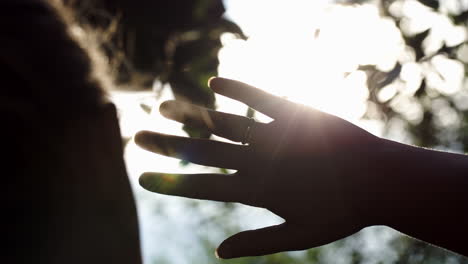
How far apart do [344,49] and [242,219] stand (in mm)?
8874

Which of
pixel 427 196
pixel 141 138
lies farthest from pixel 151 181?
pixel 427 196

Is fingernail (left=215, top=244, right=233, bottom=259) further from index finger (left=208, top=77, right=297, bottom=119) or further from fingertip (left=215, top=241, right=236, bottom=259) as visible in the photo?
index finger (left=208, top=77, right=297, bottom=119)

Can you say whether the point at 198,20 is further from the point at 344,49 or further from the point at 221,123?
the point at 221,123

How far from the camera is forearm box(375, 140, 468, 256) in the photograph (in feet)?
4.12

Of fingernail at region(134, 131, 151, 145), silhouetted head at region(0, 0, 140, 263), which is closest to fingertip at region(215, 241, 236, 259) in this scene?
silhouetted head at region(0, 0, 140, 263)

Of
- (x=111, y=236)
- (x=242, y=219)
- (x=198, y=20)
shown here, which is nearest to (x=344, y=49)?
(x=198, y=20)

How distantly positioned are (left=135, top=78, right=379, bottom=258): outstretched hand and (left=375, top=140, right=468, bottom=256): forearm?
0.06 m

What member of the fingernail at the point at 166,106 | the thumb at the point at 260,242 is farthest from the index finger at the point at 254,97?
the thumb at the point at 260,242

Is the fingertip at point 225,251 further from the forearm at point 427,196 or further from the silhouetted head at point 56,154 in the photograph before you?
the forearm at point 427,196

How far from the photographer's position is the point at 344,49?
2.20 m

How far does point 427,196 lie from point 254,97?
601 millimetres

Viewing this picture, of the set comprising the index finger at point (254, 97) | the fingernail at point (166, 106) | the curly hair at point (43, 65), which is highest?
the curly hair at point (43, 65)

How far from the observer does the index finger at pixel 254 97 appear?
1289 mm

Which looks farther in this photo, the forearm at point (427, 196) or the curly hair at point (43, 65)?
the forearm at point (427, 196)
